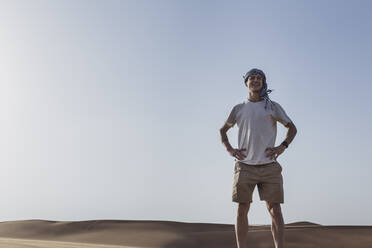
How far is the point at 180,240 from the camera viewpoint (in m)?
11.7

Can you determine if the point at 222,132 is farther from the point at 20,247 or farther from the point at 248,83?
the point at 20,247

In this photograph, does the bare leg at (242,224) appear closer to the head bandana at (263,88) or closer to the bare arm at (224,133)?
the bare arm at (224,133)

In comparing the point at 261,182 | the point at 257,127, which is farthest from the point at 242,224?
the point at 257,127

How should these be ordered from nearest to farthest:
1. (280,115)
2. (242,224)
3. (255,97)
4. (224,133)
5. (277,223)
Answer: (277,223)
(242,224)
(280,115)
(255,97)
(224,133)

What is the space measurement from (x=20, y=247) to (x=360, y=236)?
9359mm

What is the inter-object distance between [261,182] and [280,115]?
0.72 m

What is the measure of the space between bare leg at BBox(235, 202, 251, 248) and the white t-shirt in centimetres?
46

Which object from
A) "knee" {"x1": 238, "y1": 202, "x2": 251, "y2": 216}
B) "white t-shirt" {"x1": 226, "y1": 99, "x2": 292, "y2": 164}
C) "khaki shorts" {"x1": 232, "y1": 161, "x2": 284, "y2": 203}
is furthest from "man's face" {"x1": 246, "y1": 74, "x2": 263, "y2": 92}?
"knee" {"x1": 238, "y1": 202, "x2": 251, "y2": 216}

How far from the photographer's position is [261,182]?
4090 mm

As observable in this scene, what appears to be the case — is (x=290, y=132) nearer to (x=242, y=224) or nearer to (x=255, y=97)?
(x=255, y=97)

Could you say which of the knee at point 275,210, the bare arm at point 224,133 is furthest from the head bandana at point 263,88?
the knee at point 275,210

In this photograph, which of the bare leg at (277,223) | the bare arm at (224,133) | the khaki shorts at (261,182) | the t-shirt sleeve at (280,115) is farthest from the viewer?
the bare arm at (224,133)

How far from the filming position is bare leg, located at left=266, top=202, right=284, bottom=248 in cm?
391

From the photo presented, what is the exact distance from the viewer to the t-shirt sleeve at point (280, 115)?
4203 millimetres
